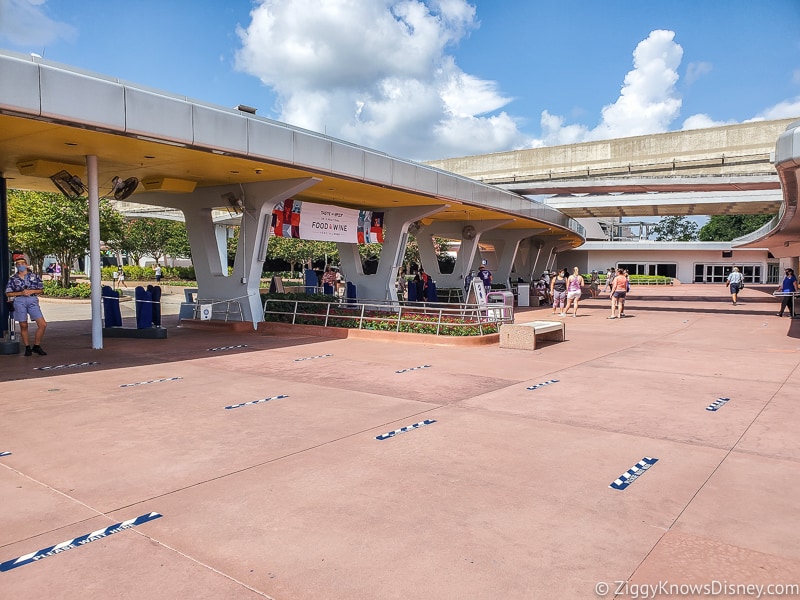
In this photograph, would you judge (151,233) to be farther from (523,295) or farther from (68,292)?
(523,295)

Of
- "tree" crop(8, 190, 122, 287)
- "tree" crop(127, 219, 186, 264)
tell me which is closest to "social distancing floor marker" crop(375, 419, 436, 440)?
"tree" crop(8, 190, 122, 287)

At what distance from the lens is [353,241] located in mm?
20766

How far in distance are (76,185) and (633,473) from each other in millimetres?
13980

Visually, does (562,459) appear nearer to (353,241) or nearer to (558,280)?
(353,241)

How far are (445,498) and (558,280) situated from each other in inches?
770

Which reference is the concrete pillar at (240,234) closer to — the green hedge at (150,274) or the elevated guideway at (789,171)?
the elevated guideway at (789,171)

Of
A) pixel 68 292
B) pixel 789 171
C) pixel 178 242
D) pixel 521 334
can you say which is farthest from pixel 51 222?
pixel 789 171

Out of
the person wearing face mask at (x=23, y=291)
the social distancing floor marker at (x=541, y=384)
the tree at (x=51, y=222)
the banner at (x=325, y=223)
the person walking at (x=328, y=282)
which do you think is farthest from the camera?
the tree at (x=51, y=222)

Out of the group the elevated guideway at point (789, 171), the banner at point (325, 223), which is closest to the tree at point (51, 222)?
the banner at point (325, 223)

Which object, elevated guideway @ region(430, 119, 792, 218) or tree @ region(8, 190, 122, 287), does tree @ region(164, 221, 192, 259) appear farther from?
elevated guideway @ region(430, 119, 792, 218)

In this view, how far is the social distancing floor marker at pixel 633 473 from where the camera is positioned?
4938 mm

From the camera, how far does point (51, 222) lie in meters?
29.1

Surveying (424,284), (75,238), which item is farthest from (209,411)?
(75,238)

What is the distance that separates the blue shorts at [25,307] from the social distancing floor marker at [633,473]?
10544mm
